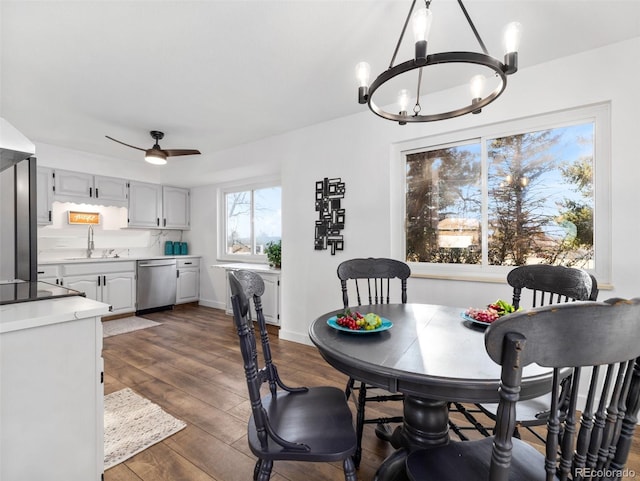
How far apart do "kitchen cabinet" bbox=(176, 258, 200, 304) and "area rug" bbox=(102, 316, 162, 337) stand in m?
0.83

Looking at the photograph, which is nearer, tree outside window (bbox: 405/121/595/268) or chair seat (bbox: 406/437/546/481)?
chair seat (bbox: 406/437/546/481)

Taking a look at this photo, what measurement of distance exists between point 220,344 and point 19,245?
6.83ft

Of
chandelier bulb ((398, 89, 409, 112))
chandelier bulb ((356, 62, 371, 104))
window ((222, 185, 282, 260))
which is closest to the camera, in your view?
chandelier bulb ((356, 62, 371, 104))

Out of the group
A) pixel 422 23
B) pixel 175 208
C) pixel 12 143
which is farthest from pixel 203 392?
pixel 175 208

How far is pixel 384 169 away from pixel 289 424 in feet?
7.98

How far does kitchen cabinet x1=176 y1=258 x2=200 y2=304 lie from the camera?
537 cm

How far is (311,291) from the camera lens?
3.53 m

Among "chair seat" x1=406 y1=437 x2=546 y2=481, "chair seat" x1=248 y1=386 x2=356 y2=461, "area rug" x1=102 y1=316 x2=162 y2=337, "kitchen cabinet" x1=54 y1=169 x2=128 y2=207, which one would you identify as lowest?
"area rug" x1=102 y1=316 x2=162 y2=337

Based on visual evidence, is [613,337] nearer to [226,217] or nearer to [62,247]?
[226,217]

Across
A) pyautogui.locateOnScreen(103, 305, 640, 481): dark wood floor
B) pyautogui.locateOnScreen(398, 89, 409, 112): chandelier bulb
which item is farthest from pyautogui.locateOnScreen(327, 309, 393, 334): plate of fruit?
pyautogui.locateOnScreen(398, 89, 409, 112): chandelier bulb

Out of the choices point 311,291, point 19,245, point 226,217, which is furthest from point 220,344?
point 226,217

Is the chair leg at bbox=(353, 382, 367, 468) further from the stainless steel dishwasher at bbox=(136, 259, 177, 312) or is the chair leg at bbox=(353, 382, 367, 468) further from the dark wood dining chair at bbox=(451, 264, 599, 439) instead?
the stainless steel dishwasher at bbox=(136, 259, 177, 312)

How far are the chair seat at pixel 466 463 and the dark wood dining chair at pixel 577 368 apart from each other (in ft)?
0.76

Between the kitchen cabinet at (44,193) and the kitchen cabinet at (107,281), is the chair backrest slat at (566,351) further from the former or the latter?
the kitchen cabinet at (44,193)
